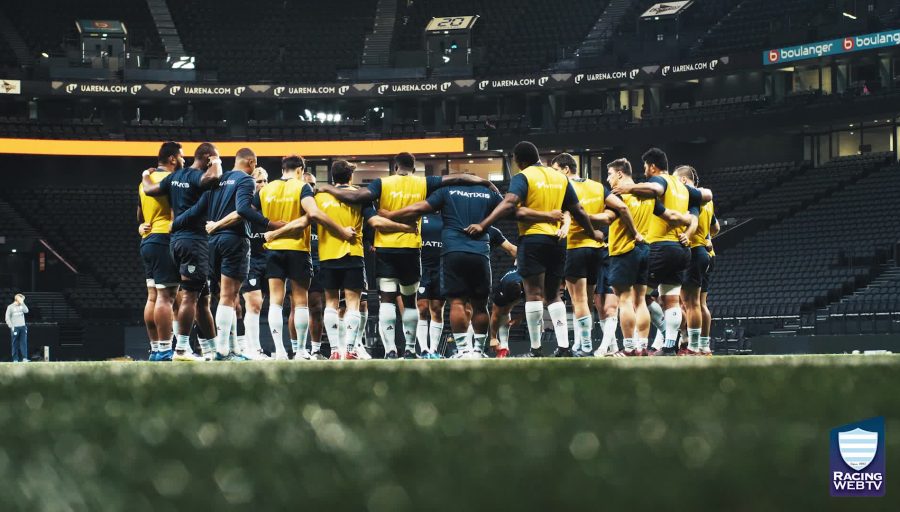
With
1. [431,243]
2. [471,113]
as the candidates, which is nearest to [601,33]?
[471,113]

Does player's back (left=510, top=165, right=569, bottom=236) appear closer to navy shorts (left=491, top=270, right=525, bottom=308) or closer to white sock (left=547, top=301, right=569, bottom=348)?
white sock (left=547, top=301, right=569, bottom=348)

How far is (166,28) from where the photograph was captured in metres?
53.8

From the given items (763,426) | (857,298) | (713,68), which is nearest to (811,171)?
(713,68)

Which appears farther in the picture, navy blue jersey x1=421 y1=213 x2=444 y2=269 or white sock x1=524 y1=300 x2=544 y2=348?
navy blue jersey x1=421 y1=213 x2=444 y2=269

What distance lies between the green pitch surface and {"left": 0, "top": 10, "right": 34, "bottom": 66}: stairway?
50.9m

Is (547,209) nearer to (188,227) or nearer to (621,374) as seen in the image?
(188,227)

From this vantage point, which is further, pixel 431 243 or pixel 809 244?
pixel 809 244

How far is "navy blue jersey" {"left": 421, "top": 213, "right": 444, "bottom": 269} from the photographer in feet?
46.6

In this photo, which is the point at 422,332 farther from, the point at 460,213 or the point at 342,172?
the point at 460,213

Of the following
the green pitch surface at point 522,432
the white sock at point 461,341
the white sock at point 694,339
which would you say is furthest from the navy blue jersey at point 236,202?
the green pitch surface at point 522,432

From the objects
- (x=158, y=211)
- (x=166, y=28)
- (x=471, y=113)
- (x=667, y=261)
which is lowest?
(x=667, y=261)

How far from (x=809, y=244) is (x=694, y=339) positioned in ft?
86.8

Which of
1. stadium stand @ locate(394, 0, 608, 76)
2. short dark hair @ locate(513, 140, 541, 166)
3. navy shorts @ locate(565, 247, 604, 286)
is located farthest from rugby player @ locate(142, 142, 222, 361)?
stadium stand @ locate(394, 0, 608, 76)

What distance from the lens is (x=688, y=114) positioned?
4684cm
